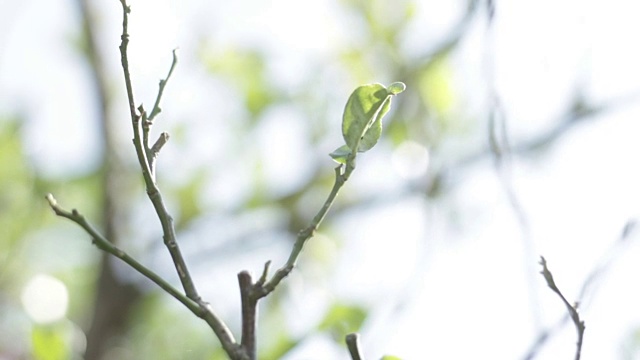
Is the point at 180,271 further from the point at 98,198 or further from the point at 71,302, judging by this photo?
the point at 71,302

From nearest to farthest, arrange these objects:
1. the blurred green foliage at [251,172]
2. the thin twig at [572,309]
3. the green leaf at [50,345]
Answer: the thin twig at [572,309] → the green leaf at [50,345] → the blurred green foliage at [251,172]

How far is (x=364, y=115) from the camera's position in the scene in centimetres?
55

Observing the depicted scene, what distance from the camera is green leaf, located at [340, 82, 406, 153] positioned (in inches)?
21.4

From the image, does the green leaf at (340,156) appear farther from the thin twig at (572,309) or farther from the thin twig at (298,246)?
the thin twig at (572,309)

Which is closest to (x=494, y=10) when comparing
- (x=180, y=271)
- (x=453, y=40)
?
(x=180, y=271)

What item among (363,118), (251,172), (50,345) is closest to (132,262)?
(363,118)

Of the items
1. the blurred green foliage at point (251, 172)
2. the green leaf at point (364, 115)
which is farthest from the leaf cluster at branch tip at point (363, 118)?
the blurred green foliage at point (251, 172)

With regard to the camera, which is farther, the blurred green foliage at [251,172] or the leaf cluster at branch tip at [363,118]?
the blurred green foliage at [251,172]

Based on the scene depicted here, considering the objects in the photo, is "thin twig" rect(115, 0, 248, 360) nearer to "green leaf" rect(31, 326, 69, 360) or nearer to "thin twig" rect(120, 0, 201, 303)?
"thin twig" rect(120, 0, 201, 303)

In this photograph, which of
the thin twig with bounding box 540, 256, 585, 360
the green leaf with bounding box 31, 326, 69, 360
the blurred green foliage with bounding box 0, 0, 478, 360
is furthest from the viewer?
the blurred green foliage with bounding box 0, 0, 478, 360

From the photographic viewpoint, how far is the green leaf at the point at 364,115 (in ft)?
1.78

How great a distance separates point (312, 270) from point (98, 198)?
451 millimetres

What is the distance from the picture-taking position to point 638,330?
116 cm

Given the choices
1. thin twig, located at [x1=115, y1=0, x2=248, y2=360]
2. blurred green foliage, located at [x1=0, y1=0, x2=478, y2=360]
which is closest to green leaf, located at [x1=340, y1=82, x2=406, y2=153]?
thin twig, located at [x1=115, y1=0, x2=248, y2=360]
